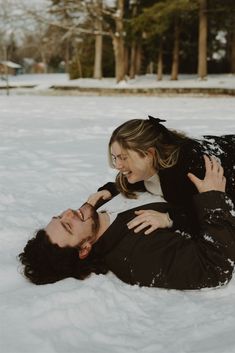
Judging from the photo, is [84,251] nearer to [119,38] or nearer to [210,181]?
[210,181]

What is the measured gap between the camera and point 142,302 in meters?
2.38

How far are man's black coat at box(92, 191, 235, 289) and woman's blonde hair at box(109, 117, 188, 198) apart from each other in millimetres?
347

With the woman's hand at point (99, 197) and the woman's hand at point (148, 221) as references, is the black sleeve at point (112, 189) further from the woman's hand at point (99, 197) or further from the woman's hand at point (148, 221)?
the woman's hand at point (148, 221)

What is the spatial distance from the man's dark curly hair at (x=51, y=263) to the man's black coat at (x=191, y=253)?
0.21 m

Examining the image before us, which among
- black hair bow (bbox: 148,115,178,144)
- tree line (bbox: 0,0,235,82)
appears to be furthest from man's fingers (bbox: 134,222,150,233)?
tree line (bbox: 0,0,235,82)

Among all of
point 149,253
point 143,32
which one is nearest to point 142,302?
point 149,253

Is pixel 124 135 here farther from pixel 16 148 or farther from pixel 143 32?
pixel 143 32

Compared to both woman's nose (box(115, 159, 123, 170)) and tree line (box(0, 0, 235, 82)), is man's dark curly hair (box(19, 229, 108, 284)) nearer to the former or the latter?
woman's nose (box(115, 159, 123, 170))

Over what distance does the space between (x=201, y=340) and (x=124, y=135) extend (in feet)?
3.87

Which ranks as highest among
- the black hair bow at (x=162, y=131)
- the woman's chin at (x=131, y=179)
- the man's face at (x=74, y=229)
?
the black hair bow at (x=162, y=131)

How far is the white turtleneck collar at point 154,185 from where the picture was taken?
291 cm

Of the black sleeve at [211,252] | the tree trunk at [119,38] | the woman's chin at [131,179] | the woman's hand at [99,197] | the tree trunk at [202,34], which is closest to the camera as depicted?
the black sleeve at [211,252]

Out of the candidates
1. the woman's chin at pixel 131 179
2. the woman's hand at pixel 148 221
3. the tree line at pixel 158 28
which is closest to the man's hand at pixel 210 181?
the woman's hand at pixel 148 221

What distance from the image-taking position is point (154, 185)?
2994 millimetres
